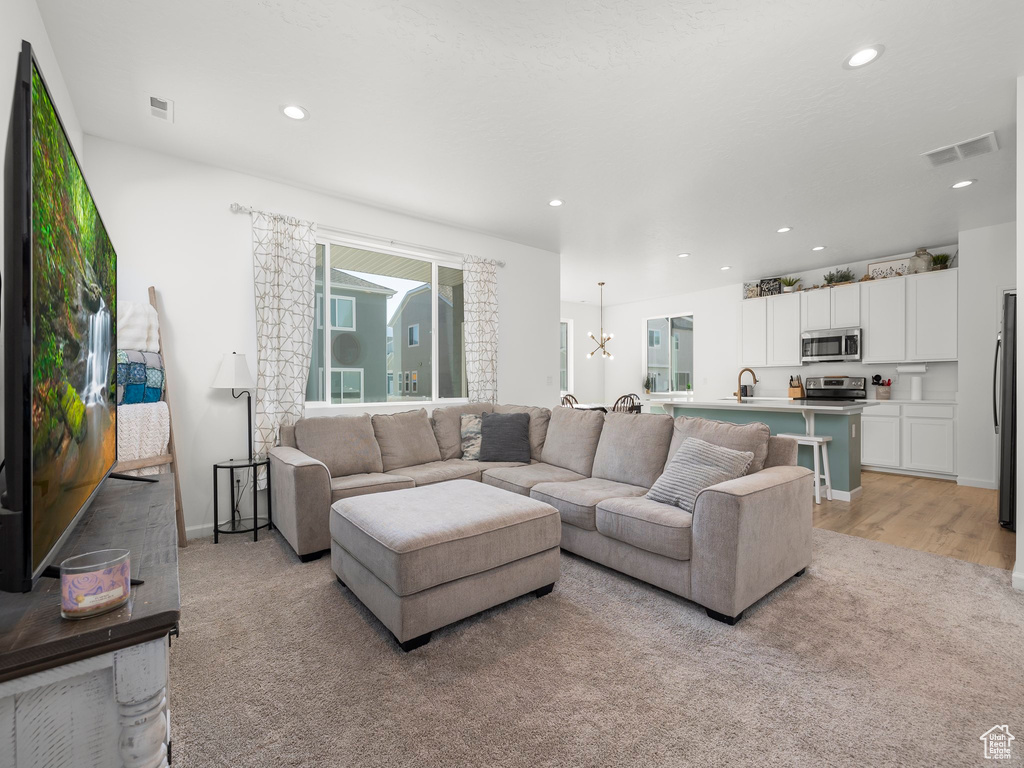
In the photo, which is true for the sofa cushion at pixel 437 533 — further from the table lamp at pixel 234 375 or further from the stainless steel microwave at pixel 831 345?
the stainless steel microwave at pixel 831 345

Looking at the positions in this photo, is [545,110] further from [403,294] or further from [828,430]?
[828,430]

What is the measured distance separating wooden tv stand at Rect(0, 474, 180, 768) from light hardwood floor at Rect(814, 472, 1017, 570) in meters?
4.07

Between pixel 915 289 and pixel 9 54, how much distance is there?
7428 millimetres

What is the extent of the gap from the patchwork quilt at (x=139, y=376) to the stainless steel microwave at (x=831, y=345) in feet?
23.2

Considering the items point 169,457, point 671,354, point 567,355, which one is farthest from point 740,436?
point 567,355

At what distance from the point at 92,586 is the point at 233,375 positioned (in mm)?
2726

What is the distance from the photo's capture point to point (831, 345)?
607cm

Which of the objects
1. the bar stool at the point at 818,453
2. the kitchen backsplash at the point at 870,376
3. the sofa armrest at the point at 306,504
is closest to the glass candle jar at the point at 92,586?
the sofa armrest at the point at 306,504

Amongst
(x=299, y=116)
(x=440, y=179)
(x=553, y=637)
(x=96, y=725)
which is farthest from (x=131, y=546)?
(x=440, y=179)

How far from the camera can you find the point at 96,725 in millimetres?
840

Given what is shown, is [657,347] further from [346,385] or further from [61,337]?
[61,337]

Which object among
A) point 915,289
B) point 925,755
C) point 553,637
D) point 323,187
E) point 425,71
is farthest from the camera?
point 915,289

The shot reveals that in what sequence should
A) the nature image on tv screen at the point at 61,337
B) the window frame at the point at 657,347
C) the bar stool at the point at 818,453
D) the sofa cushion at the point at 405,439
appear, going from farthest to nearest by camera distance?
the window frame at the point at 657,347, the bar stool at the point at 818,453, the sofa cushion at the point at 405,439, the nature image on tv screen at the point at 61,337

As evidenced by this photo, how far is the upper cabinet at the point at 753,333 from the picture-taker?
270 inches
